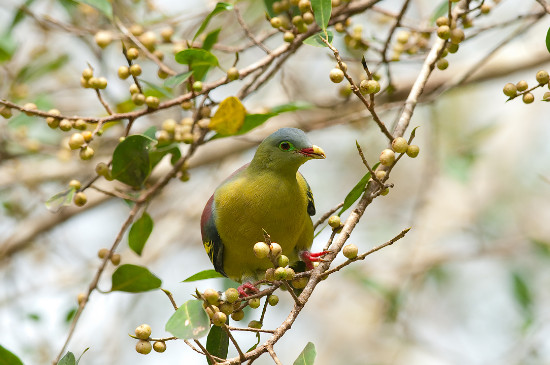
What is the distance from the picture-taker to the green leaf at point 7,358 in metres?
2.52

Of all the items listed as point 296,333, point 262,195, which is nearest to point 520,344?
point 262,195

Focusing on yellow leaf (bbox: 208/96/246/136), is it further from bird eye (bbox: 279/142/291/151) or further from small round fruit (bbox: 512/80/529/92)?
small round fruit (bbox: 512/80/529/92)

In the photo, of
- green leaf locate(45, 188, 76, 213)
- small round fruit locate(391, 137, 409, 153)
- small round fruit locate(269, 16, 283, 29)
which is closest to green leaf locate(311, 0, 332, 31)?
small round fruit locate(269, 16, 283, 29)

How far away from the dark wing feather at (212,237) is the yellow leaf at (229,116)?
554 millimetres

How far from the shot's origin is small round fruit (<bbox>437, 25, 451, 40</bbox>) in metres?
2.63

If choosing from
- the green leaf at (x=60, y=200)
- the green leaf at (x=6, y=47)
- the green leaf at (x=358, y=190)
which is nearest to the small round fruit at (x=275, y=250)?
the green leaf at (x=358, y=190)

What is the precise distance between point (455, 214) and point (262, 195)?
590cm

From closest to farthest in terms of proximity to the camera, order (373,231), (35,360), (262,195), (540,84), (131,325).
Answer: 1. (540,84)
2. (262,195)
3. (35,360)
4. (373,231)
5. (131,325)

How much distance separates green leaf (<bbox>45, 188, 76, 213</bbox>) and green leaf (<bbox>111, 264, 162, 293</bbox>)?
1.23ft

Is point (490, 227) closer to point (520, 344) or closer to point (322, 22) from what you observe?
point (520, 344)

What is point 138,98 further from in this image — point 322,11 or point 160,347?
point 160,347

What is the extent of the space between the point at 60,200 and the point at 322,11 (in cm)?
140

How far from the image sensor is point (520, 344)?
5242 mm

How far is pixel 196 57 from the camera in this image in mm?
2883
